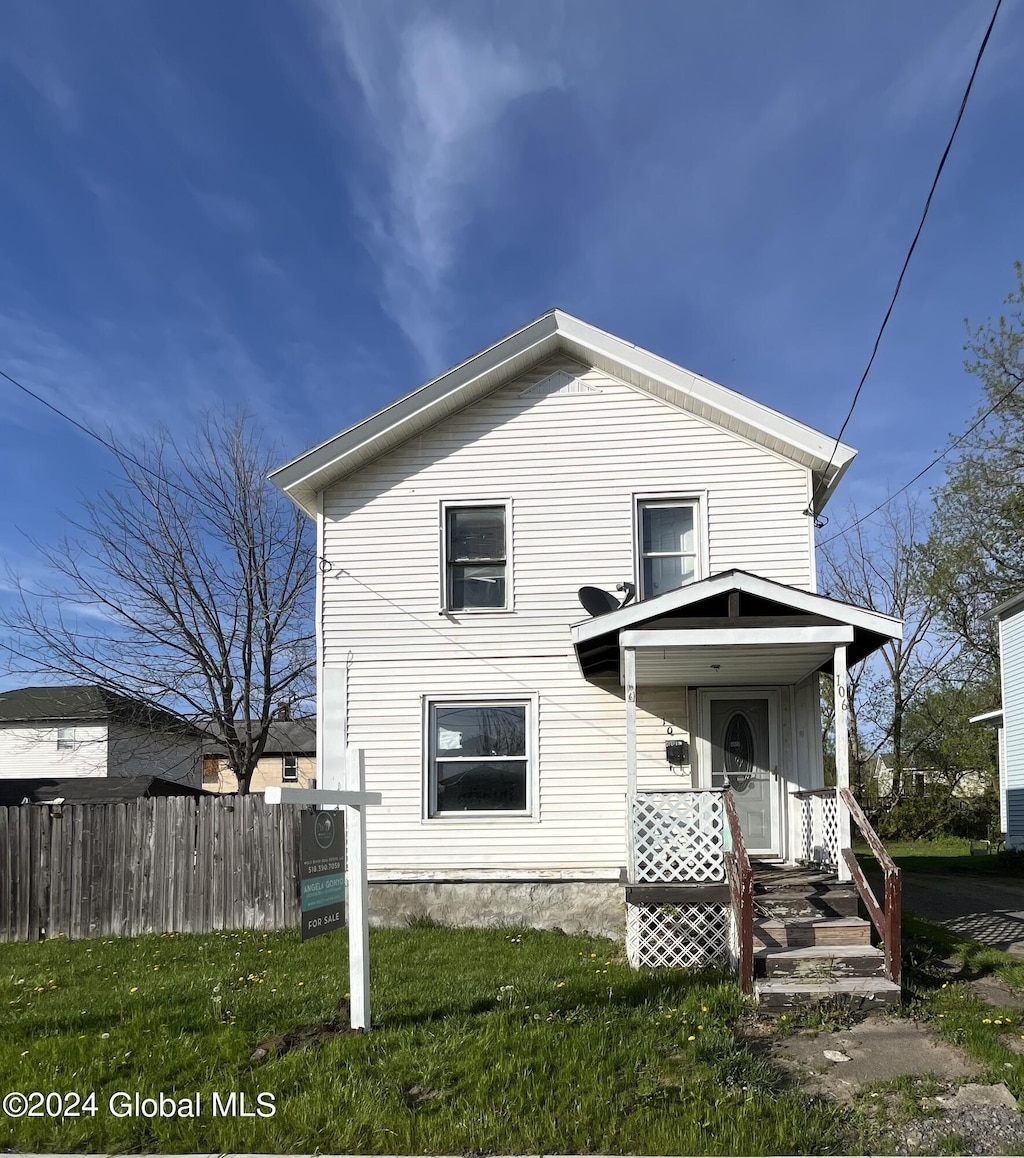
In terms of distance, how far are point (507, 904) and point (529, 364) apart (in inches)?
265

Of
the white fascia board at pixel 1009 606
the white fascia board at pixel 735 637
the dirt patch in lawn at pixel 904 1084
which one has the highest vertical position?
the white fascia board at pixel 1009 606

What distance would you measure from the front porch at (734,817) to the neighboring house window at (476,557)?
5.68ft

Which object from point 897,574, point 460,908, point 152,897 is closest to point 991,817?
point 897,574

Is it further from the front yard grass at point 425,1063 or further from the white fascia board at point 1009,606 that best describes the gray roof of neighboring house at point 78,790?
the white fascia board at point 1009,606

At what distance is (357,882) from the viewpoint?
6508 millimetres

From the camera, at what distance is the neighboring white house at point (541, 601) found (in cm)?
1104

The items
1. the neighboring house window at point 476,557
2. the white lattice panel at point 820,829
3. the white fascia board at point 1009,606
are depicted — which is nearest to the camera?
the white lattice panel at point 820,829

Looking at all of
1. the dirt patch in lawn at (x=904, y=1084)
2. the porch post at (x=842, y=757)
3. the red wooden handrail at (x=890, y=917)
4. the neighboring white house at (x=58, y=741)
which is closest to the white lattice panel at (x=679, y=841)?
the porch post at (x=842, y=757)

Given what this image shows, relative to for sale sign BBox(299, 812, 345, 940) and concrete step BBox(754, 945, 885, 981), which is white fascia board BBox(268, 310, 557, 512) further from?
concrete step BBox(754, 945, 885, 981)

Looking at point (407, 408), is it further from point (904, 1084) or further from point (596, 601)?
point (904, 1084)

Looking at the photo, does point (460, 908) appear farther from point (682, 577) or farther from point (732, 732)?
point (682, 577)

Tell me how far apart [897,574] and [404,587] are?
25578 mm

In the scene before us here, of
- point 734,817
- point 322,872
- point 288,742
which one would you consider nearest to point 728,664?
point 734,817

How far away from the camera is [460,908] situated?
1095 centimetres
